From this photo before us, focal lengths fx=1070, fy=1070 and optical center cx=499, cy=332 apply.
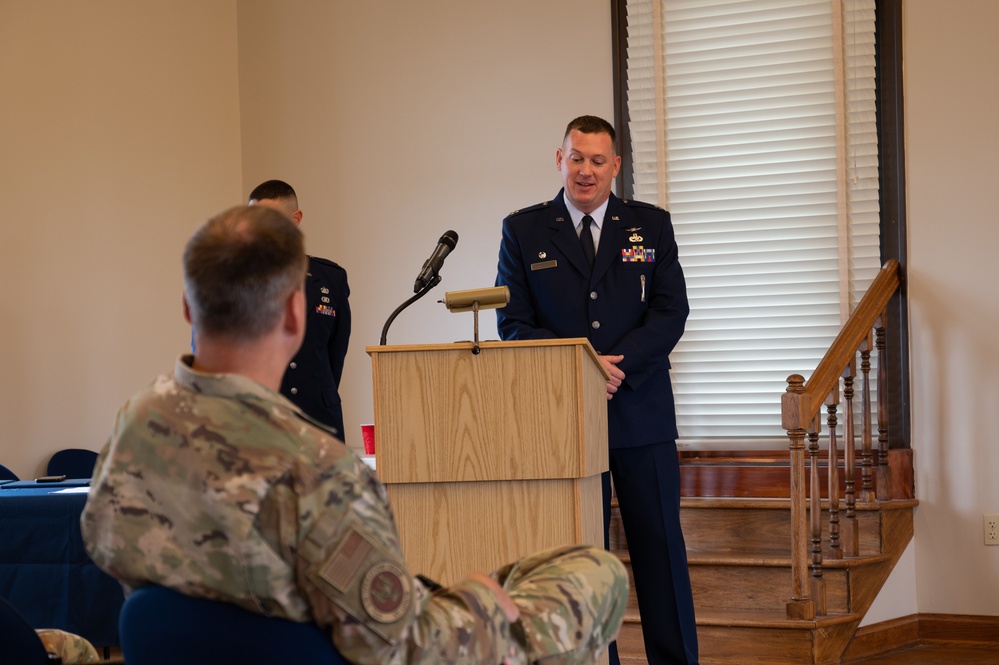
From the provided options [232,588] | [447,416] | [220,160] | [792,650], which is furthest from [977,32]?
[232,588]

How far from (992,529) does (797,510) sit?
3.67ft

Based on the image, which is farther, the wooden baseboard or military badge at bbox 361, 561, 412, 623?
the wooden baseboard

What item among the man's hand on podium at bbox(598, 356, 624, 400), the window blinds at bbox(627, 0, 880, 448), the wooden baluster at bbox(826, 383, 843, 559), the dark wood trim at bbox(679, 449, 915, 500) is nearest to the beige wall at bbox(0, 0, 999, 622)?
the dark wood trim at bbox(679, 449, 915, 500)

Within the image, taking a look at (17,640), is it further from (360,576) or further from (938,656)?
(938,656)

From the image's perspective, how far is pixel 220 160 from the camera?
5.47 metres

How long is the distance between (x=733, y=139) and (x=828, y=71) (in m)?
0.49

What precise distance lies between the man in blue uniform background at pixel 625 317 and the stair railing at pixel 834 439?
0.82 m

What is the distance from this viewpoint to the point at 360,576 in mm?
1156

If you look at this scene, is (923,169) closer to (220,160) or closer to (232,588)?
(220,160)

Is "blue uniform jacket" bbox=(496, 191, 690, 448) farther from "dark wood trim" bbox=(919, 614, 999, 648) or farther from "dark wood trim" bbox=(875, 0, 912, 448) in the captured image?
"dark wood trim" bbox=(919, 614, 999, 648)

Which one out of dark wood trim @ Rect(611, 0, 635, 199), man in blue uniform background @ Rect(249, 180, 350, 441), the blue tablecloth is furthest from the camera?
dark wood trim @ Rect(611, 0, 635, 199)

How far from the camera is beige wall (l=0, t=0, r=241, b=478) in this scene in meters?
4.55

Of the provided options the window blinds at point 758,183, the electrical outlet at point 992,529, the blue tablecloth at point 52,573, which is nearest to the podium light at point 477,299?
the blue tablecloth at point 52,573

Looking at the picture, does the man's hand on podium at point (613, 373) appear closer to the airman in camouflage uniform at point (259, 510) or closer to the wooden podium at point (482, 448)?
the wooden podium at point (482, 448)
